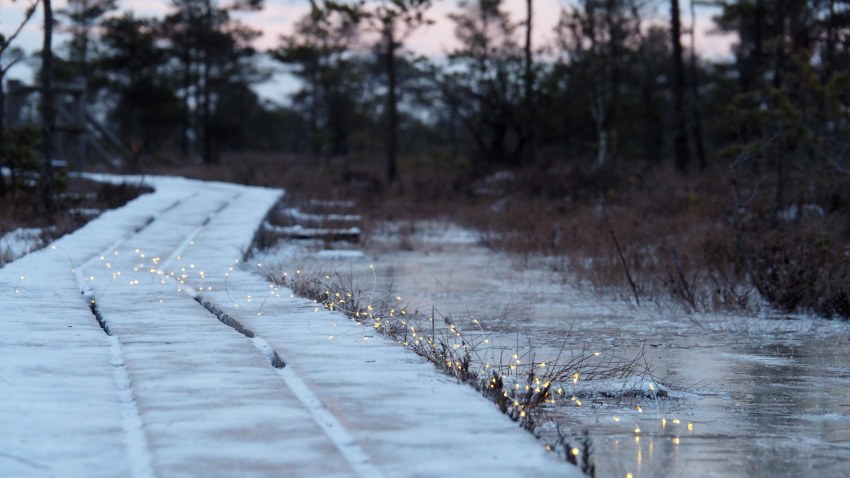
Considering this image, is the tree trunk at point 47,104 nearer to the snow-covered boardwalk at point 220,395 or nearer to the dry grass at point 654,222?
the dry grass at point 654,222

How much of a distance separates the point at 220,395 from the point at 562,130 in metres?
25.0

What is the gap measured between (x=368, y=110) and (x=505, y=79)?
22.4 metres

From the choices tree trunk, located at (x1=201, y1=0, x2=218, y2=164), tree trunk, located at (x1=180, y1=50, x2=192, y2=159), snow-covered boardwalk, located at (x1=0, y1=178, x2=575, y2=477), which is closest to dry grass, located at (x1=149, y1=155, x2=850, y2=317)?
snow-covered boardwalk, located at (x1=0, y1=178, x2=575, y2=477)

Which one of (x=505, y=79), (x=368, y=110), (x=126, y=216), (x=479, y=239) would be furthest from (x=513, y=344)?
(x=368, y=110)

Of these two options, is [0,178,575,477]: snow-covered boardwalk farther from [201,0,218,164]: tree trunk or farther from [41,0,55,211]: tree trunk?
[201,0,218,164]: tree trunk

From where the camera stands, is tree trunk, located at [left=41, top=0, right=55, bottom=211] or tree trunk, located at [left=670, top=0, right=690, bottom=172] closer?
tree trunk, located at [left=41, top=0, right=55, bottom=211]

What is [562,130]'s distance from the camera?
28047 mm

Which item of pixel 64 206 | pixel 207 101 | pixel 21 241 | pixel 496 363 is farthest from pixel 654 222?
pixel 207 101

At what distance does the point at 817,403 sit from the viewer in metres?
4.74

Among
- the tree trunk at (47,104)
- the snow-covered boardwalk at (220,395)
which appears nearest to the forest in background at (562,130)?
the tree trunk at (47,104)

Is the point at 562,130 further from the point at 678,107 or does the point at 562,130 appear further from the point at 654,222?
the point at 654,222

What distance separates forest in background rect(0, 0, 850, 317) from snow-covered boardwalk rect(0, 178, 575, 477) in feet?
12.6

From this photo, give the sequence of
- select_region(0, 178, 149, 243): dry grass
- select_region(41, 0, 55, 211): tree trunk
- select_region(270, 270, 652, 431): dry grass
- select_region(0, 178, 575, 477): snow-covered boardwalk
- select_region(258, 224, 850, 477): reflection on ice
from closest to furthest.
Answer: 1. select_region(0, 178, 575, 477): snow-covered boardwalk
2. select_region(258, 224, 850, 477): reflection on ice
3. select_region(270, 270, 652, 431): dry grass
4. select_region(0, 178, 149, 243): dry grass
5. select_region(41, 0, 55, 211): tree trunk

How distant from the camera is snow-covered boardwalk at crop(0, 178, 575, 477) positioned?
9.73ft
